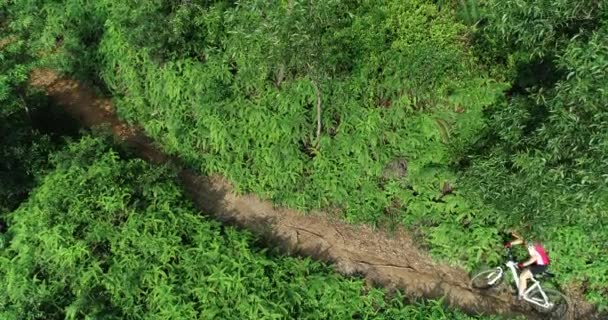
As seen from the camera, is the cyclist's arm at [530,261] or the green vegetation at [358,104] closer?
the cyclist's arm at [530,261]

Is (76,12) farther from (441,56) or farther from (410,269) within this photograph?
(410,269)

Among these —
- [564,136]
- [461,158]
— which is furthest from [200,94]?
[564,136]

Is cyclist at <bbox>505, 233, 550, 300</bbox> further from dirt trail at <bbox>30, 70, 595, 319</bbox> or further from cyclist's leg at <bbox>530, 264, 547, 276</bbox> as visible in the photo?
dirt trail at <bbox>30, 70, 595, 319</bbox>

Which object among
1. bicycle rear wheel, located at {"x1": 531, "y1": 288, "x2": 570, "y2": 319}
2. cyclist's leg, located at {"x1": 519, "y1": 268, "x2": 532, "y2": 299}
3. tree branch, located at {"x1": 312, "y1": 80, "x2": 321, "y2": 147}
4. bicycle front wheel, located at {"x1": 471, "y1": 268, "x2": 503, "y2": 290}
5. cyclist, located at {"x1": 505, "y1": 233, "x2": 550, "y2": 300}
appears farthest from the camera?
tree branch, located at {"x1": 312, "y1": 80, "x2": 321, "y2": 147}

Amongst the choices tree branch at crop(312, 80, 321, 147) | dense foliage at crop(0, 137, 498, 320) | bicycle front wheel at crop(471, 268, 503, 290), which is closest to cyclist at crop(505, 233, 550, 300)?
bicycle front wheel at crop(471, 268, 503, 290)

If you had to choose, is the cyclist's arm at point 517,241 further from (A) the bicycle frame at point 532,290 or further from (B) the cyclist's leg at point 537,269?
(B) the cyclist's leg at point 537,269

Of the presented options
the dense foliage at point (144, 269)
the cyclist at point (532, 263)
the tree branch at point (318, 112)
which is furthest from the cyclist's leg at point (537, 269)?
the tree branch at point (318, 112)

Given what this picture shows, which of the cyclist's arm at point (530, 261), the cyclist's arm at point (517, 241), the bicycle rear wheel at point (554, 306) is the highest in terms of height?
the cyclist's arm at point (517, 241)
